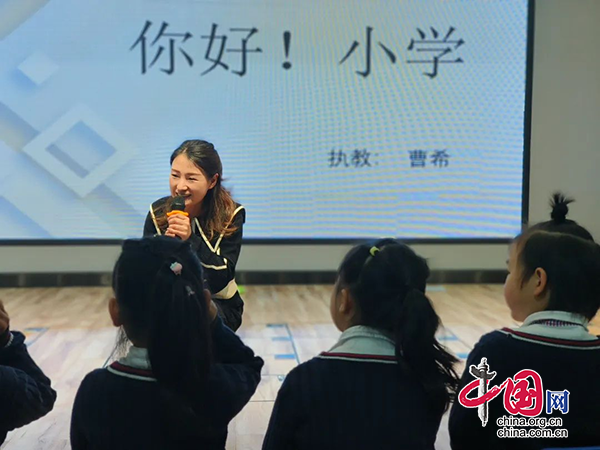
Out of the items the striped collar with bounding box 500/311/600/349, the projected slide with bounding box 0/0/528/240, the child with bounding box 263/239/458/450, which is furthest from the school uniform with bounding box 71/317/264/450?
the projected slide with bounding box 0/0/528/240

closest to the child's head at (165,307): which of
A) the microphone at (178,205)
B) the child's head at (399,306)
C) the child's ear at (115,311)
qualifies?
the child's ear at (115,311)

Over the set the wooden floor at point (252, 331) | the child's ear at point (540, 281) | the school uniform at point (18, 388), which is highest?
the child's ear at point (540, 281)

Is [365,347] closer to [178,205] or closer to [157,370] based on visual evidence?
[157,370]

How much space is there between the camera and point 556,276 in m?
1.35

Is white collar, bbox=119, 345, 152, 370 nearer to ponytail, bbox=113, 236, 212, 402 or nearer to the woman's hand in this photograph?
ponytail, bbox=113, 236, 212, 402

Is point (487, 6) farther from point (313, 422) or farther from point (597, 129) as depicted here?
point (313, 422)

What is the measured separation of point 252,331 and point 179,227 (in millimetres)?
2037

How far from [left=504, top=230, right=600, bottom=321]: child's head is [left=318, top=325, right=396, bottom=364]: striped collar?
390 millimetres

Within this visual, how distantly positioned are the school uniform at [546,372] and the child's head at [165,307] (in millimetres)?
552

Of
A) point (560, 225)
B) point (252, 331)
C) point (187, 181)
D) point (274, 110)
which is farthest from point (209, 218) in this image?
point (274, 110)

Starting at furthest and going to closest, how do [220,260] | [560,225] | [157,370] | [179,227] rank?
[220,260] → [179,227] → [560,225] → [157,370]

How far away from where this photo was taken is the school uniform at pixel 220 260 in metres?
1.88

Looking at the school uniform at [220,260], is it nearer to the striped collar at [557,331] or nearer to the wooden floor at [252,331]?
the wooden floor at [252,331]

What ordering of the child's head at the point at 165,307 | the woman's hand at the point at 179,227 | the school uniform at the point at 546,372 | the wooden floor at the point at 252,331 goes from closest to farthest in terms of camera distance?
the child's head at the point at 165,307
the school uniform at the point at 546,372
the woman's hand at the point at 179,227
the wooden floor at the point at 252,331
